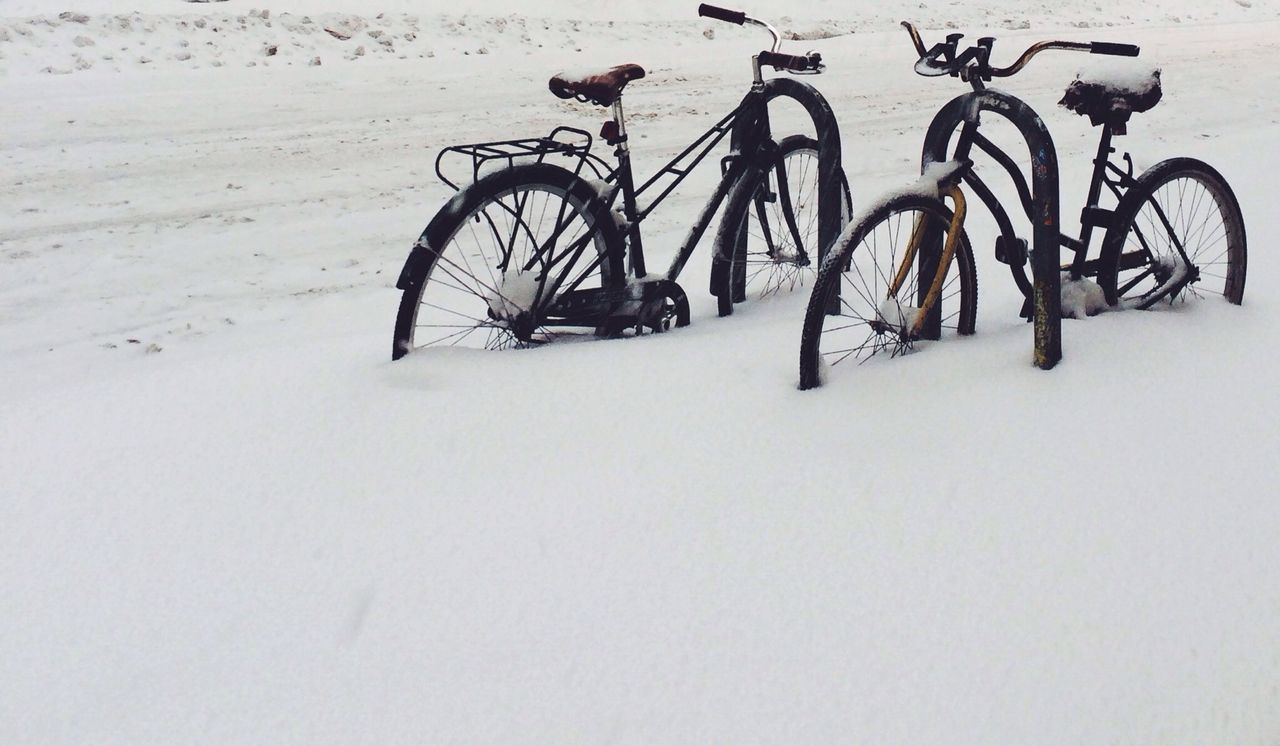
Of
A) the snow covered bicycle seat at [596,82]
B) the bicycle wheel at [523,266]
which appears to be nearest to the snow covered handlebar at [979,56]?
the snow covered bicycle seat at [596,82]

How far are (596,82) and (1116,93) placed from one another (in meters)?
1.65

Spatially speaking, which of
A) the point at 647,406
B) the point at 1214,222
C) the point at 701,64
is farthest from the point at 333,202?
the point at 701,64

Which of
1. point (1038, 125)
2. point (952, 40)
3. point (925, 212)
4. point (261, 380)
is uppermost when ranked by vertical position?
point (952, 40)

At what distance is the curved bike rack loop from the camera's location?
3006mm

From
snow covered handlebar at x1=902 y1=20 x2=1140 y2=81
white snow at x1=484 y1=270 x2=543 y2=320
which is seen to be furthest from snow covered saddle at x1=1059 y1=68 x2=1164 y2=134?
white snow at x1=484 y1=270 x2=543 y2=320

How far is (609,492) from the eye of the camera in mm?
Result: 2607

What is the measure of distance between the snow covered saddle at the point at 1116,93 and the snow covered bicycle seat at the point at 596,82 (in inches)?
56.0

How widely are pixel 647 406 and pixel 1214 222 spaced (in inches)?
167

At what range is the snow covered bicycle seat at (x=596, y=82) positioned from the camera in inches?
134

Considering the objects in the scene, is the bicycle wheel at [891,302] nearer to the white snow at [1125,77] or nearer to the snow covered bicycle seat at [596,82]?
the white snow at [1125,77]

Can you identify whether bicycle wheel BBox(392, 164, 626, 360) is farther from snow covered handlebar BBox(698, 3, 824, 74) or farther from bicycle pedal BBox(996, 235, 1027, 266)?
bicycle pedal BBox(996, 235, 1027, 266)

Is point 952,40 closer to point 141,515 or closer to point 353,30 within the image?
point 141,515

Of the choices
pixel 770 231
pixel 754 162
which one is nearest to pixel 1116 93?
pixel 754 162

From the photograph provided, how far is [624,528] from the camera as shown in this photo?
8.09ft
